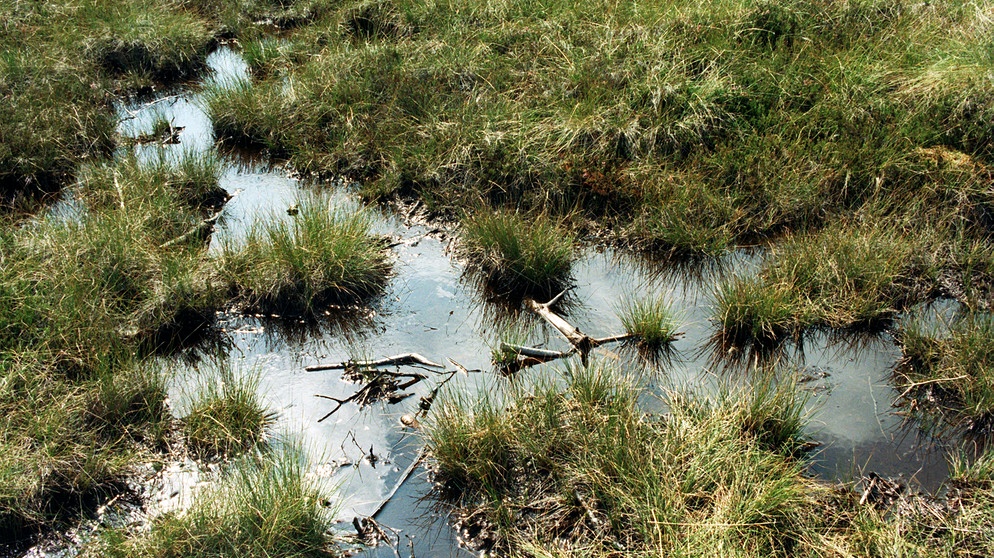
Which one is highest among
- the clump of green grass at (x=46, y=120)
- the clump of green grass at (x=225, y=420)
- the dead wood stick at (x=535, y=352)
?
the clump of green grass at (x=46, y=120)

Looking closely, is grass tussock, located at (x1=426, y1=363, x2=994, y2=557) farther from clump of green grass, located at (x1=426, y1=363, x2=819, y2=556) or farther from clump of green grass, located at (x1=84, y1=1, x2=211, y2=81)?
clump of green grass, located at (x1=84, y1=1, x2=211, y2=81)

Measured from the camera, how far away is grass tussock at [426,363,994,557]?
3.66 m

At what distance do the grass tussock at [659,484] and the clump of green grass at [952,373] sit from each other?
1.60ft

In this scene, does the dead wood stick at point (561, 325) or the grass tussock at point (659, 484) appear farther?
the dead wood stick at point (561, 325)

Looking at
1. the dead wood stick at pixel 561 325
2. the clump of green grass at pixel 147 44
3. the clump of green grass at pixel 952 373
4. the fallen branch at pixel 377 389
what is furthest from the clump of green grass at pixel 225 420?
the clump of green grass at pixel 147 44

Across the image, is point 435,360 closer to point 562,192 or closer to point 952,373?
point 562,192

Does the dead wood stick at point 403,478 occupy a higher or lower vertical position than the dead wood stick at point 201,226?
lower

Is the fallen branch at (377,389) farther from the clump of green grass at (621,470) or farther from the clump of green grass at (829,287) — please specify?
the clump of green grass at (829,287)

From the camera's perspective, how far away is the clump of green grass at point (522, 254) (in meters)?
5.73

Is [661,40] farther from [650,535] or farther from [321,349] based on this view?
[650,535]

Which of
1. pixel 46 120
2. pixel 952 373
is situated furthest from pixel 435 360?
pixel 46 120

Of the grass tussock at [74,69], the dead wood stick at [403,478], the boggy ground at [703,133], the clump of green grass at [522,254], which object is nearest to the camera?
the dead wood stick at [403,478]

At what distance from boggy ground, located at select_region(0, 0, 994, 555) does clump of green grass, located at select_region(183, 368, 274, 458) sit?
0.13 ft

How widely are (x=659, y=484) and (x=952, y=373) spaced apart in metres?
2.08
